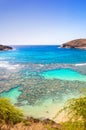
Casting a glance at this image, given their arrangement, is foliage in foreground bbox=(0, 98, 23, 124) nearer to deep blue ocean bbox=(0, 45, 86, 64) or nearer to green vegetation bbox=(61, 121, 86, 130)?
green vegetation bbox=(61, 121, 86, 130)

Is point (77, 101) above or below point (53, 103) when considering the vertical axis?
above

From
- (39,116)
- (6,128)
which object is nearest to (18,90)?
(39,116)

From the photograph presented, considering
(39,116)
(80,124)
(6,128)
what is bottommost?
(39,116)

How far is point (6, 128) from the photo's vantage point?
8.83 meters

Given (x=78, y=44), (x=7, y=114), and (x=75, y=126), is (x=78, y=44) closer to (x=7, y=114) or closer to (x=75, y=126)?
(x=7, y=114)

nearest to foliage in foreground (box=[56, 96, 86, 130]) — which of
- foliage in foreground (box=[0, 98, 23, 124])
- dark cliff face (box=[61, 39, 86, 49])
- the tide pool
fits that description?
foliage in foreground (box=[0, 98, 23, 124])

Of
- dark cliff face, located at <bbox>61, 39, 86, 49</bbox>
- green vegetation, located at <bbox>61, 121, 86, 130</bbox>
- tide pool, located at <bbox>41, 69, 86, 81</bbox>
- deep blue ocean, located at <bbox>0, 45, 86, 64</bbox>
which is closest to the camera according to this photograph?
green vegetation, located at <bbox>61, 121, 86, 130</bbox>

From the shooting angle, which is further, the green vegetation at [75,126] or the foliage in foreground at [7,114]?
the foliage in foreground at [7,114]

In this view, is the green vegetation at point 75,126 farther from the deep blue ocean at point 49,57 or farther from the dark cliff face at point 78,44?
the dark cliff face at point 78,44

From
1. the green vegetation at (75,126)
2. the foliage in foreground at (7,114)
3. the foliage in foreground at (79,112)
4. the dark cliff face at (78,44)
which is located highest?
the dark cliff face at (78,44)

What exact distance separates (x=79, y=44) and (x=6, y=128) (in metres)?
123

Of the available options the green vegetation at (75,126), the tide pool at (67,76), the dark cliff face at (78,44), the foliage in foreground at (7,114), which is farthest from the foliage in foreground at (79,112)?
the dark cliff face at (78,44)

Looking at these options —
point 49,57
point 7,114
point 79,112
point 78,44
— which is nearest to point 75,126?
point 79,112

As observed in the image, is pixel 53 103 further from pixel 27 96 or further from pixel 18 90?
pixel 18 90
